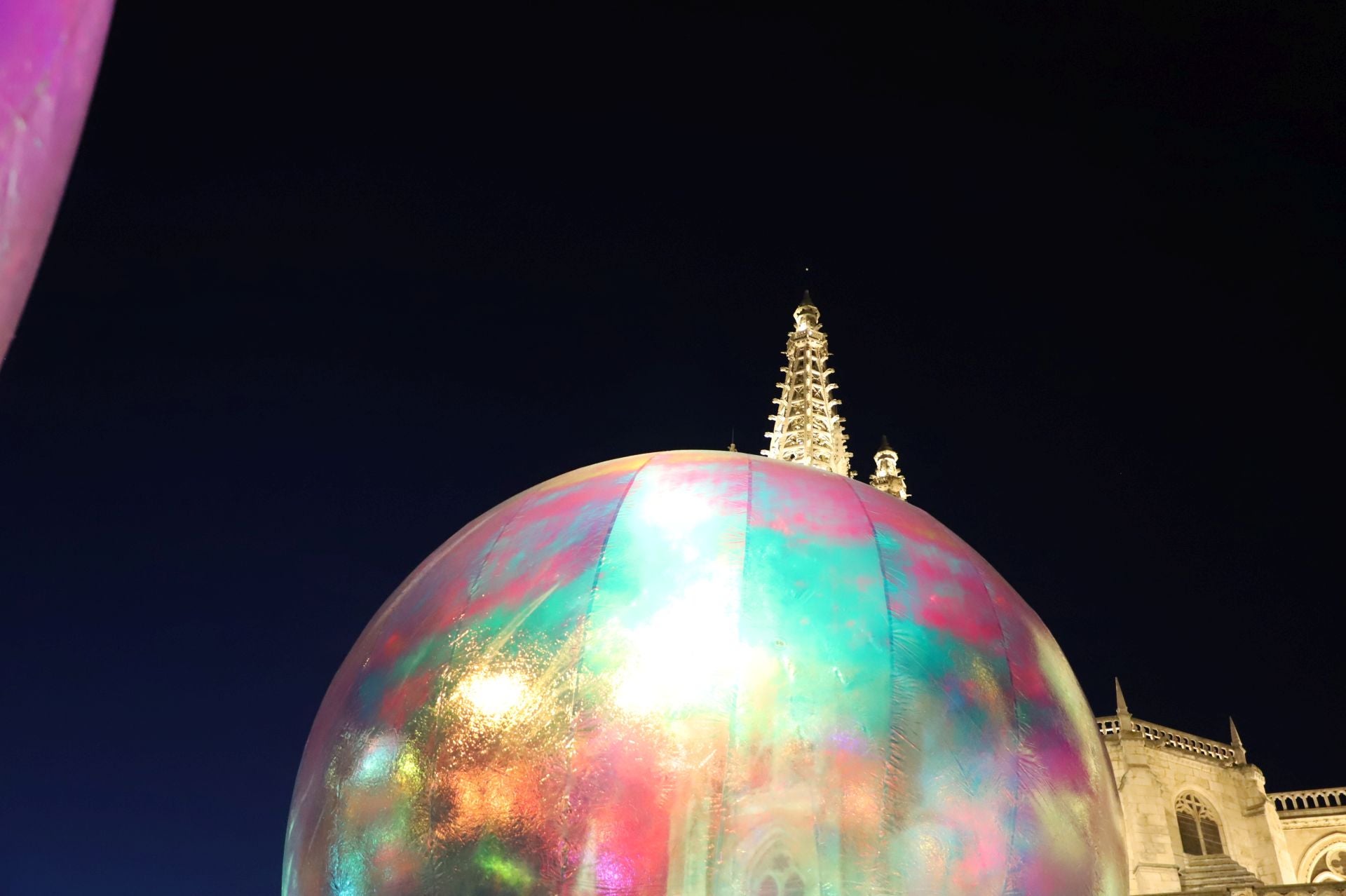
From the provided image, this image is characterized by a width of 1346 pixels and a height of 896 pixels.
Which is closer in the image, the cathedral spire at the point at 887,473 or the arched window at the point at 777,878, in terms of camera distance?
the arched window at the point at 777,878

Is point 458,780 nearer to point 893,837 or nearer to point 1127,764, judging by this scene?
point 893,837

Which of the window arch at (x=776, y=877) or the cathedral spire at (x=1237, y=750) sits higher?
the cathedral spire at (x=1237, y=750)

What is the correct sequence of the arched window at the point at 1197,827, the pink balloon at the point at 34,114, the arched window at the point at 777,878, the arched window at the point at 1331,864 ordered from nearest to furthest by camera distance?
the pink balloon at the point at 34,114 → the arched window at the point at 777,878 → the arched window at the point at 1197,827 → the arched window at the point at 1331,864

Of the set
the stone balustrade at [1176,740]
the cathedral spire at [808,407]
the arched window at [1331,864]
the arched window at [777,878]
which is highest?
the cathedral spire at [808,407]

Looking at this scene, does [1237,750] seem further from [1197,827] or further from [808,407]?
[808,407]

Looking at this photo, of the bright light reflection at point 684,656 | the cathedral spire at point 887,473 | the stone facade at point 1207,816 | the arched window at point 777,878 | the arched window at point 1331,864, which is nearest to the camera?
the arched window at point 777,878

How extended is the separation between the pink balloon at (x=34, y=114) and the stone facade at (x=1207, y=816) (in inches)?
1233

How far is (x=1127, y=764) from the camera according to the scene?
30.2 metres

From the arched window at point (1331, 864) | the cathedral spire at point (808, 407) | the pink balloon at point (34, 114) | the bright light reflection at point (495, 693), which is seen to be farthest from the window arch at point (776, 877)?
the arched window at point (1331, 864)

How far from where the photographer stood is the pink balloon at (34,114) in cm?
181

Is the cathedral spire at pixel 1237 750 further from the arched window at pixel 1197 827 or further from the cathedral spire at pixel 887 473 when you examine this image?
the cathedral spire at pixel 887 473

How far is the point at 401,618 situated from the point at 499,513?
1.98ft

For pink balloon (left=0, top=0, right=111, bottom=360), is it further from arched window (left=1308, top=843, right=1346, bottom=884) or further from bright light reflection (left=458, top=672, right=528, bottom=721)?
arched window (left=1308, top=843, right=1346, bottom=884)

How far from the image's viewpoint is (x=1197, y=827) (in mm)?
30984
